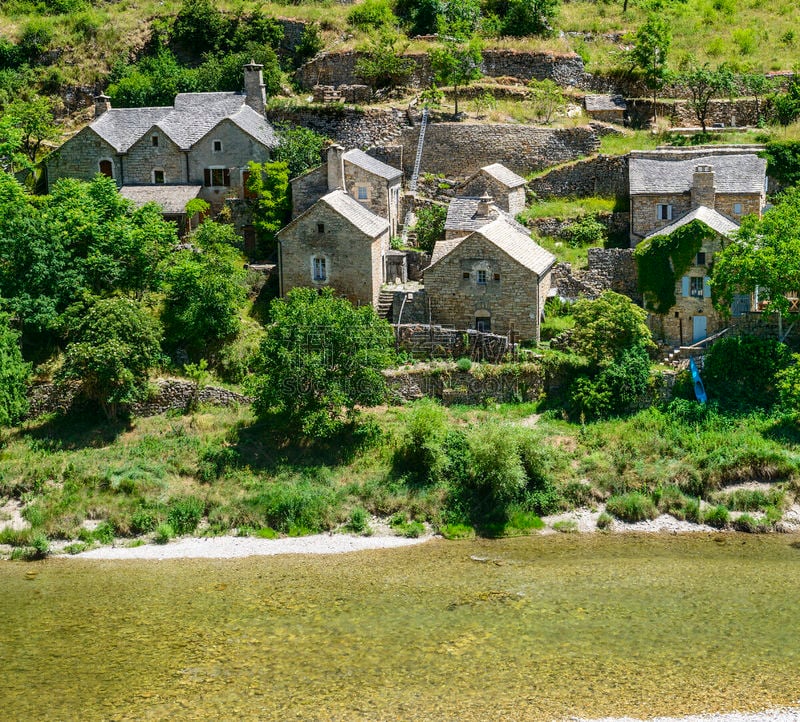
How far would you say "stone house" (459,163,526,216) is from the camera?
2004 inches

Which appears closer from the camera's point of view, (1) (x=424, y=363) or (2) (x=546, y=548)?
(2) (x=546, y=548)

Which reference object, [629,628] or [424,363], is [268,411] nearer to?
[424,363]

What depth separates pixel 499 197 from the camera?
50938 mm

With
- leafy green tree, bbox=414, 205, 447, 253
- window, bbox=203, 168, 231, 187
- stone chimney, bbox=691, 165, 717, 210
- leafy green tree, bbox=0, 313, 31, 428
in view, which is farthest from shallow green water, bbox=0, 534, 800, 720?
window, bbox=203, 168, 231, 187

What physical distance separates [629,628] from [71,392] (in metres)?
22.8

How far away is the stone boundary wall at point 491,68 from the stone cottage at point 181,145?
24.9 ft

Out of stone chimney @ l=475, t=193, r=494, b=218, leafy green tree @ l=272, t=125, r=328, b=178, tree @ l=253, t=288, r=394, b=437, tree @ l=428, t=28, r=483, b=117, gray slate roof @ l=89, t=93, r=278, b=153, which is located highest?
tree @ l=428, t=28, r=483, b=117

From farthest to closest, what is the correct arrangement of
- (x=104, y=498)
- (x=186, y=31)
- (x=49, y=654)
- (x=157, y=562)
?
(x=186, y=31), (x=104, y=498), (x=157, y=562), (x=49, y=654)

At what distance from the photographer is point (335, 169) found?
4828 cm

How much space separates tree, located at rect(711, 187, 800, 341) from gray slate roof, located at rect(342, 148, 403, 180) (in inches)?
597

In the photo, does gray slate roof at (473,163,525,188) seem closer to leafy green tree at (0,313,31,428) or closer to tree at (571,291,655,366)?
tree at (571,291,655,366)

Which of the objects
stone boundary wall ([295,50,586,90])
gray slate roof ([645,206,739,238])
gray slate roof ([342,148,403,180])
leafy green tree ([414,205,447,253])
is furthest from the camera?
stone boundary wall ([295,50,586,90])

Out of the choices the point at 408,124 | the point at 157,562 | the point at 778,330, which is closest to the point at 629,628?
the point at 157,562

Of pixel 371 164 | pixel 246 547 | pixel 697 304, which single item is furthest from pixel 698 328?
pixel 246 547
